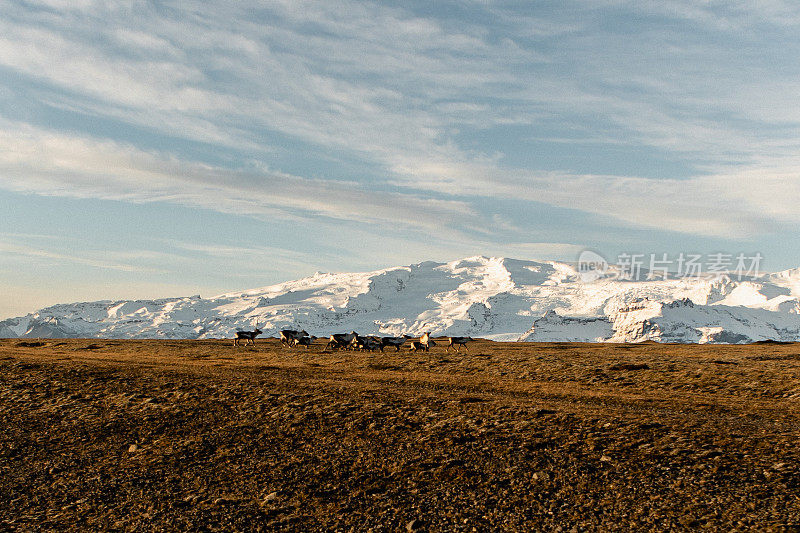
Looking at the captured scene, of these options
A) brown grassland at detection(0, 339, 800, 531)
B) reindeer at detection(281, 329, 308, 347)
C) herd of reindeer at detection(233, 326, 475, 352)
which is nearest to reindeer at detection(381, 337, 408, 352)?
herd of reindeer at detection(233, 326, 475, 352)

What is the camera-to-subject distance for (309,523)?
43.9ft

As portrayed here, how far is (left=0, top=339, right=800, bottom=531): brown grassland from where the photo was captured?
13.4 m

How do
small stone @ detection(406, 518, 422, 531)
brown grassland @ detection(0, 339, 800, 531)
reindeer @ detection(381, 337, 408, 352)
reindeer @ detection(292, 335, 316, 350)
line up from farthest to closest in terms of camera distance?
reindeer @ detection(292, 335, 316, 350) → reindeer @ detection(381, 337, 408, 352) → brown grassland @ detection(0, 339, 800, 531) → small stone @ detection(406, 518, 422, 531)

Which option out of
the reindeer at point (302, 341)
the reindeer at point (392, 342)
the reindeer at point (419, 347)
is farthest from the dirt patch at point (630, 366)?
the reindeer at point (302, 341)

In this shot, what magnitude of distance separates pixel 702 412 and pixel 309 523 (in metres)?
14.2

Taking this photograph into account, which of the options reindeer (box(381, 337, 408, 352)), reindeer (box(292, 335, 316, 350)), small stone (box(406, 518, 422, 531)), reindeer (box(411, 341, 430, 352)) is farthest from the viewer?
reindeer (box(292, 335, 316, 350))

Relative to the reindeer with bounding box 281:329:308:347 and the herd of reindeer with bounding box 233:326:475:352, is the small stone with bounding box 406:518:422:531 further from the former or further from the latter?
the reindeer with bounding box 281:329:308:347

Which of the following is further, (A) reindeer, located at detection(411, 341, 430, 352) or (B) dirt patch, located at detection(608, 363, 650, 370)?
(A) reindeer, located at detection(411, 341, 430, 352)

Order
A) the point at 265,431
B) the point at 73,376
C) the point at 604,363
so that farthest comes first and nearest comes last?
the point at 604,363 < the point at 73,376 < the point at 265,431

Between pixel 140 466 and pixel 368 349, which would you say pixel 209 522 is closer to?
pixel 140 466

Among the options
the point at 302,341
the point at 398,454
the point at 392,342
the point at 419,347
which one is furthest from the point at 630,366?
the point at 302,341

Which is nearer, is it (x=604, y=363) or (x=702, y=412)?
(x=702, y=412)

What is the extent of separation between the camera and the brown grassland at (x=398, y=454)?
527 inches

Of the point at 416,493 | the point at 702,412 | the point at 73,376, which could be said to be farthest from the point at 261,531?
the point at 73,376
